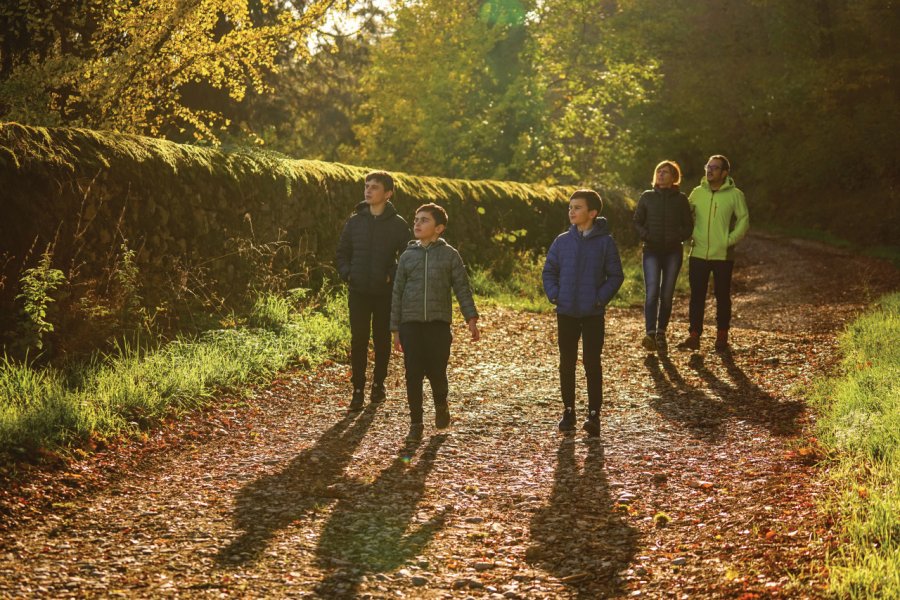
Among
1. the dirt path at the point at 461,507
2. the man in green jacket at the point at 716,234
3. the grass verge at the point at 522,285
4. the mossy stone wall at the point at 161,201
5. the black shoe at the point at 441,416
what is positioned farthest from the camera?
the grass verge at the point at 522,285

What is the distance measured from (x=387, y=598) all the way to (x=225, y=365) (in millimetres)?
4624

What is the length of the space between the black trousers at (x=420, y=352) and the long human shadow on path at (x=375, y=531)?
999 millimetres

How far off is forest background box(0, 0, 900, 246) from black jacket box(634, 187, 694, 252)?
5.05m

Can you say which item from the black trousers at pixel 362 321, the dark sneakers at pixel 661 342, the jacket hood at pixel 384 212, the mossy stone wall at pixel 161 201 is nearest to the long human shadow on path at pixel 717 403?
the dark sneakers at pixel 661 342

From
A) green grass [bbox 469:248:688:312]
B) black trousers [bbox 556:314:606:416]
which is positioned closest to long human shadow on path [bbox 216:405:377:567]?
black trousers [bbox 556:314:606:416]

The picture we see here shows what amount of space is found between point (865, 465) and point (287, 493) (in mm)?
3325

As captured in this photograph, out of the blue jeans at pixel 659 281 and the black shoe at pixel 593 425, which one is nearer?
the black shoe at pixel 593 425

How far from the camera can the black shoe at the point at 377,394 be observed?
7.82m

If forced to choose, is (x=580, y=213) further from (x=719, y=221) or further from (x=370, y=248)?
(x=719, y=221)

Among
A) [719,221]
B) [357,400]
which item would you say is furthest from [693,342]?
[357,400]

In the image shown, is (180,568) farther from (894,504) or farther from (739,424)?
(739,424)

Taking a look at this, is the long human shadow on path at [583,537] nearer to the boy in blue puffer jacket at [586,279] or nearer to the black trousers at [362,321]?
the boy in blue puffer jacket at [586,279]

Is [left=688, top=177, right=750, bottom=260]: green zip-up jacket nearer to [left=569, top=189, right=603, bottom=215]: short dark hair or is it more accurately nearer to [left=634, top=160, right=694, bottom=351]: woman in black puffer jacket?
[left=634, top=160, right=694, bottom=351]: woman in black puffer jacket

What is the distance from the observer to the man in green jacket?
32.3 feet
